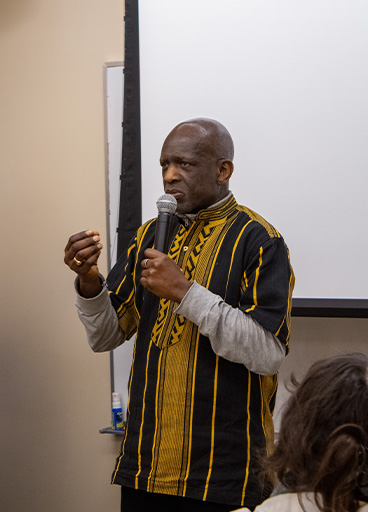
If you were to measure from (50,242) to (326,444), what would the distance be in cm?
182

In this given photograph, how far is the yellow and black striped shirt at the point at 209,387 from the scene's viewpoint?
57.6 inches

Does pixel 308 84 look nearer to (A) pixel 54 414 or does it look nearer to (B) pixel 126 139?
(B) pixel 126 139

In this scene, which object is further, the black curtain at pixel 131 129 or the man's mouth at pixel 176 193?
the black curtain at pixel 131 129

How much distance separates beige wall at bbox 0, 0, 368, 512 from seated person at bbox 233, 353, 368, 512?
62.5 inches

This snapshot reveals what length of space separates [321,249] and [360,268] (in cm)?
13

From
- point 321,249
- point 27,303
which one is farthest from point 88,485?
point 321,249

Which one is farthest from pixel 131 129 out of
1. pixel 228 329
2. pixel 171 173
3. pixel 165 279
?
pixel 228 329

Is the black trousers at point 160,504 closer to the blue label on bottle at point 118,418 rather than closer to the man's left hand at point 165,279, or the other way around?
the man's left hand at point 165,279

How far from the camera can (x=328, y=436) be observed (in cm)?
95

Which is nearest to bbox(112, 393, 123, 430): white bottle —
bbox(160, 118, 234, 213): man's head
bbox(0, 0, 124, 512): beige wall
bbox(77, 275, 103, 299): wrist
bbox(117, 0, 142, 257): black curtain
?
bbox(0, 0, 124, 512): beige wall

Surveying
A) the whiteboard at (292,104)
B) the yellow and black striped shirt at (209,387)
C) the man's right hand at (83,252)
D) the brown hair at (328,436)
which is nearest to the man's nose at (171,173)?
the yellow and black striped shirt at (209,387)

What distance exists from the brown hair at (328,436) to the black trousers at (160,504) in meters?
0.48

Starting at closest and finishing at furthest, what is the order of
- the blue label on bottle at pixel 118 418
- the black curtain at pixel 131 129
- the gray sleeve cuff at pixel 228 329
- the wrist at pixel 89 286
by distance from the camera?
the gray sleeve cuff at pixel 228 329 → the wrist at pixel 89 286 → the black curtain at pixel 131 129 → the blue label on bottle at pixel 118 418

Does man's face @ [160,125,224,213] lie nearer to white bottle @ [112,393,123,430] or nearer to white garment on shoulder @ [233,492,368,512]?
white garment on shoulder @ [233,492,368,512]
